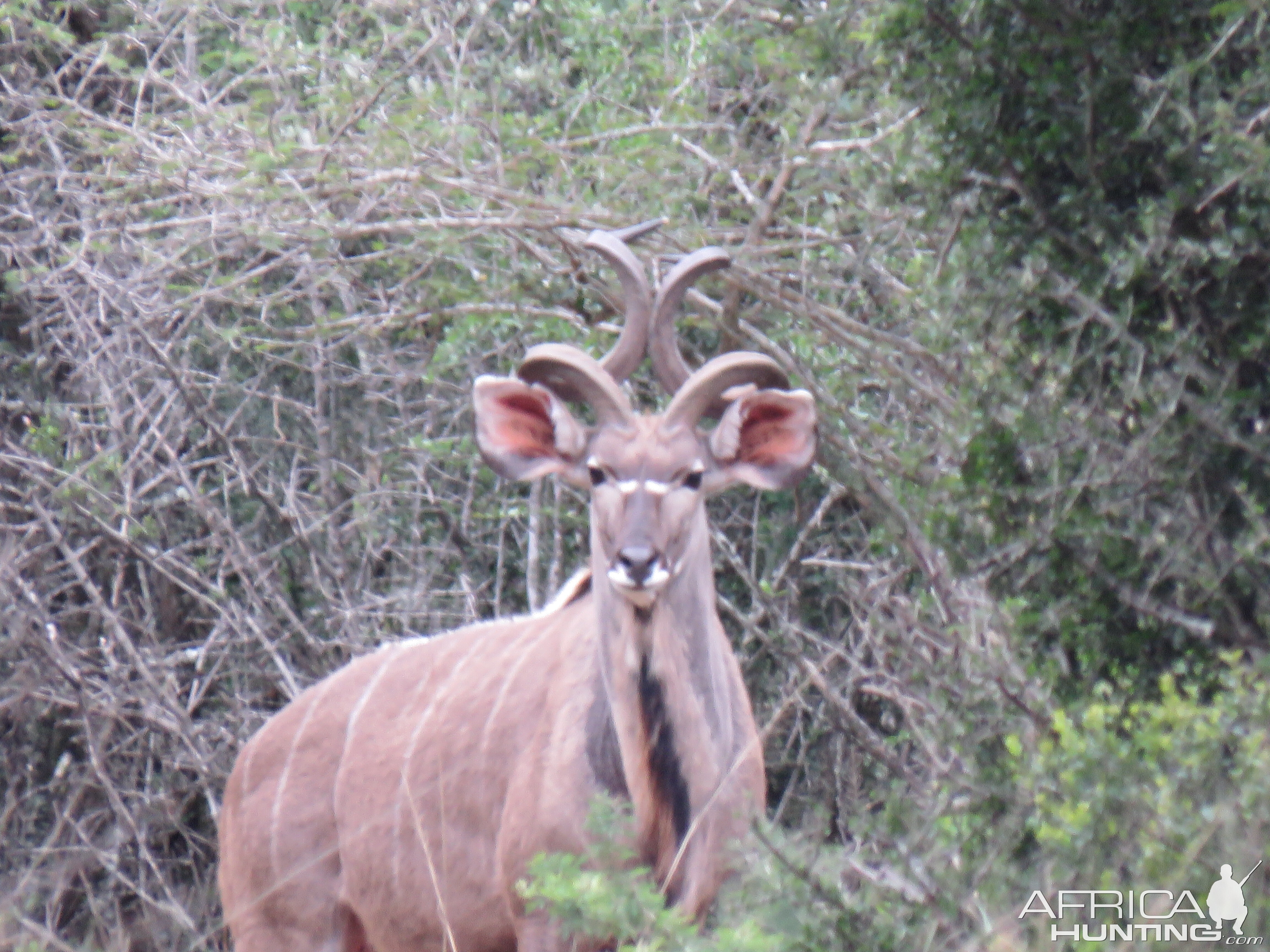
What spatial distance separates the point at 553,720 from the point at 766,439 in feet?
2.69

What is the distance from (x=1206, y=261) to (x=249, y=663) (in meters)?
3.99

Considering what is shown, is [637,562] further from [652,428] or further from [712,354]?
[712,354]

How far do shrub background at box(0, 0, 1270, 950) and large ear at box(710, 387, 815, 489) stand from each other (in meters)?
0.24

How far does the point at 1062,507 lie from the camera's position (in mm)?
3068

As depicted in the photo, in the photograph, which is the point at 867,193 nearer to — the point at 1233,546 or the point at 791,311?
the point at 791,311

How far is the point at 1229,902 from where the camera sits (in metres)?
2.23

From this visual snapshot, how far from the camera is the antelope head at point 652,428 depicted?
158 inches

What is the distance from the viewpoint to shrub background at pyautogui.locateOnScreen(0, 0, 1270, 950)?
286 centimetres

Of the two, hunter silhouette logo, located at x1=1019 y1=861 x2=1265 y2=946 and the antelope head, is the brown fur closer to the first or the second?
the antelope head

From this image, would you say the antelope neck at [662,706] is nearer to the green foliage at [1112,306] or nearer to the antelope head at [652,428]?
the antelope head at [652,428]

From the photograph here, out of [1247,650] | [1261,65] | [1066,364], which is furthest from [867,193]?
[1247,650]

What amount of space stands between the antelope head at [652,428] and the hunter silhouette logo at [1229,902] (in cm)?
181

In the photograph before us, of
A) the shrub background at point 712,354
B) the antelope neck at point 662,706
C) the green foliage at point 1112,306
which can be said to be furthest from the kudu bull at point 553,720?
the green foliage at point 1112,306

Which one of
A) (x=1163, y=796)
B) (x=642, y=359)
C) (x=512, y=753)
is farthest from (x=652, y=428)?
(x=1163, y=796)
